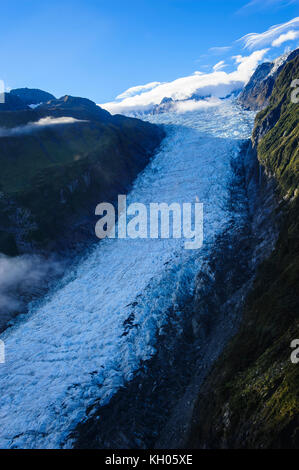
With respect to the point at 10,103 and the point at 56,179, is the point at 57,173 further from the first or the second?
the point at 10,103

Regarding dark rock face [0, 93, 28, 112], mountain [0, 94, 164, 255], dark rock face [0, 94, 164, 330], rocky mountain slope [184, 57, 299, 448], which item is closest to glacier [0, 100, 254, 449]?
dark rock face [0, 94, 164, 330]

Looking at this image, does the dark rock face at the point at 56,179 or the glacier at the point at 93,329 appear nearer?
the glacier at the point at 93,329

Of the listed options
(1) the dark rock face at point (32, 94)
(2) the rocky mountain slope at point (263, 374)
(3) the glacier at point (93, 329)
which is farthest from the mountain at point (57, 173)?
(1) the dark rock face at point (32, 94)

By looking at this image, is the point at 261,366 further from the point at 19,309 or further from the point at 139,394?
the point at 19,309

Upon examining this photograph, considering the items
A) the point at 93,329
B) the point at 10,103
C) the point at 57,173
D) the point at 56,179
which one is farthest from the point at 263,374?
the point at 10,103

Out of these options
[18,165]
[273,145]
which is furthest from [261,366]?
[18,165]

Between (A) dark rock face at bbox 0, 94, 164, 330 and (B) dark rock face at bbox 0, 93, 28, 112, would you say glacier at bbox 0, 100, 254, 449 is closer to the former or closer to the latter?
(A) dark rock face at bbox 0, 94, 164, 330

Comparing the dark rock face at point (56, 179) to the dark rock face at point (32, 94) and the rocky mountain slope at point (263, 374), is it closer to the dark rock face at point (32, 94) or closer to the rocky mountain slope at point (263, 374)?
the rocky mountain slope at point (263, 374)
